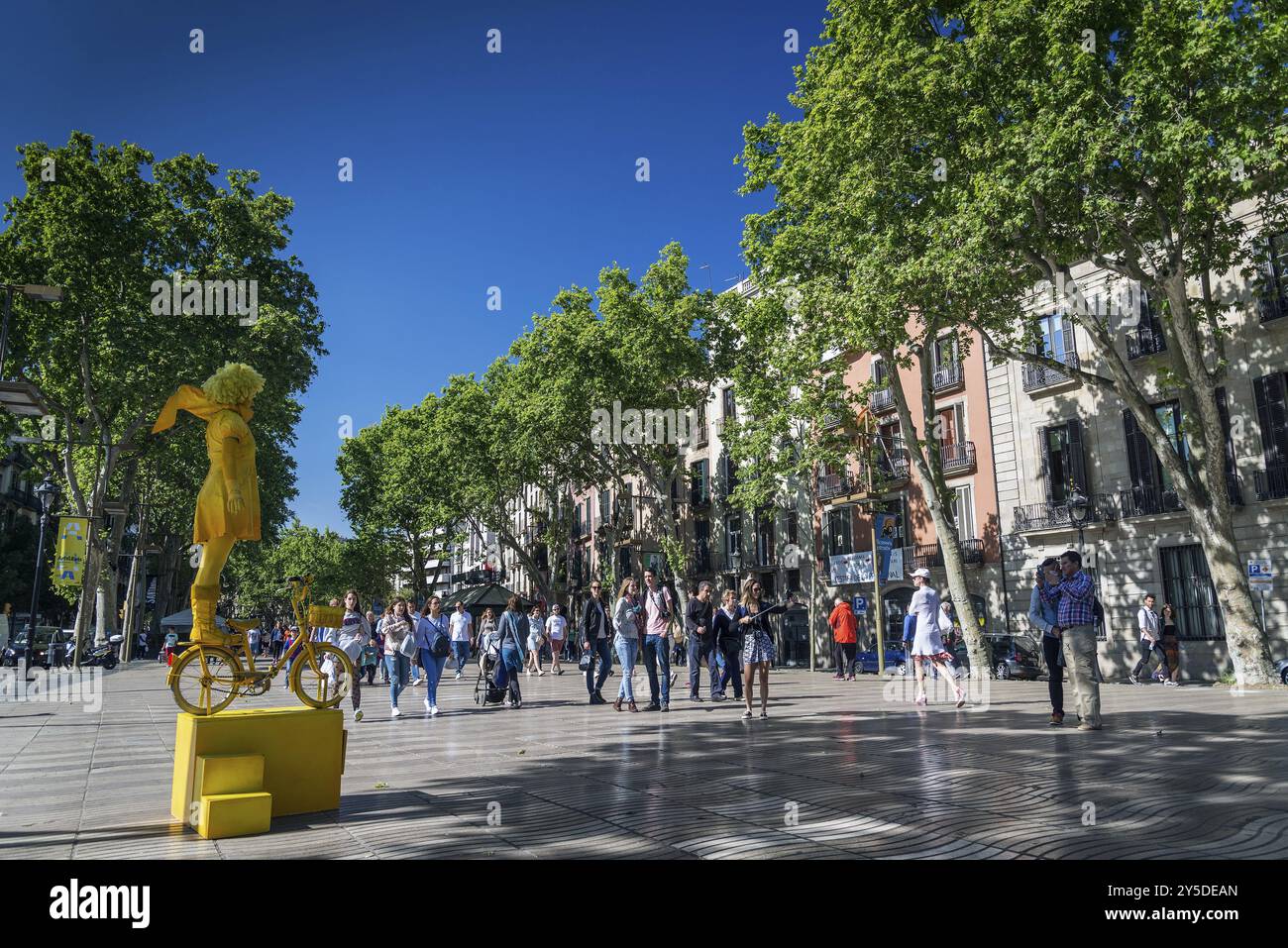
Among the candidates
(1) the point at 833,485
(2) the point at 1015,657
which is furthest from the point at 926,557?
(2) the point at 1015,657

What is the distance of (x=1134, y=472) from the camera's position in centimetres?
2455

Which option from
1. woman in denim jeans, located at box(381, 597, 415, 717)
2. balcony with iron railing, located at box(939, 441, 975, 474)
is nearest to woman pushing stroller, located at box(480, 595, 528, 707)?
woman in denim jeans, located at box(381, 597, 415, 717)

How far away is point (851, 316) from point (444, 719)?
1204cm

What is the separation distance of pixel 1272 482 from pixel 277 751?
2347cm

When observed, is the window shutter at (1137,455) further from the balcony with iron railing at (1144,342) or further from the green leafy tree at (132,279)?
the green leafy tree at (132,279)

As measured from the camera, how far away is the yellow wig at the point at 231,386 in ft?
21.7

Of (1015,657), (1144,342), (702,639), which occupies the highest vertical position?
(1144,342)

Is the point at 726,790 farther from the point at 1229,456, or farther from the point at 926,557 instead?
the point at 926,557

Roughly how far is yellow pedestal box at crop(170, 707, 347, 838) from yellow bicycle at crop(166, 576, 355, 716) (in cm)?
24

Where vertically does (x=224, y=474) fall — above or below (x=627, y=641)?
above

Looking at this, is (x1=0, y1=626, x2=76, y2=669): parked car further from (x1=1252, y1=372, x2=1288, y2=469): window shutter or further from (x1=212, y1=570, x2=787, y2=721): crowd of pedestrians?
(x1=1252, y1=372, x2=1288, y2=469): window shutter

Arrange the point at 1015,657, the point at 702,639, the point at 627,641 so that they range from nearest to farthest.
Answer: the point at 627,641, the point at 702,639, the point at 1015,657

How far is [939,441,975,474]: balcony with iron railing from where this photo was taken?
3009cm
